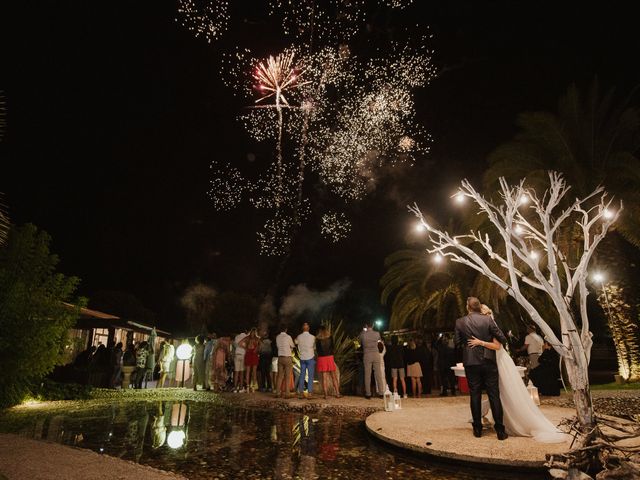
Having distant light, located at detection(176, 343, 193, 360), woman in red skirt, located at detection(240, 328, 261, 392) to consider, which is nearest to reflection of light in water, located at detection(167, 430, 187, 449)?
woman in red skirt, located at detection(240, 328, 261, 392)

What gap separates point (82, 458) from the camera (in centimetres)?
443

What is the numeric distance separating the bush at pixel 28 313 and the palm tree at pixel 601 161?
1442 cm

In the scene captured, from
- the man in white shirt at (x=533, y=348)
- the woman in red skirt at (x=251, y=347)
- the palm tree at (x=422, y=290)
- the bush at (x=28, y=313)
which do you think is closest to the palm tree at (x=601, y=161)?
the man in white shirt at (x=533, y=348)

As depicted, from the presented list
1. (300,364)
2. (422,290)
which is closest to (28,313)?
(300,364)

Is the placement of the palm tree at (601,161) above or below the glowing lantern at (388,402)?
above

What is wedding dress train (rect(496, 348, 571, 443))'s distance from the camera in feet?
17.5

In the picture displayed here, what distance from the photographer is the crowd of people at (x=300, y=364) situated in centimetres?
1051

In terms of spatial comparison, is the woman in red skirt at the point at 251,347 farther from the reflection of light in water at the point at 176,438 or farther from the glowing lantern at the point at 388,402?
the reflection of light in water at the point at 176,438

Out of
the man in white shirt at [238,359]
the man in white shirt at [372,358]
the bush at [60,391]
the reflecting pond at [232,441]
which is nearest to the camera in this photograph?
the reflecting pond at [232,441]

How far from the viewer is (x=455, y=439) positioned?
539 centimetres

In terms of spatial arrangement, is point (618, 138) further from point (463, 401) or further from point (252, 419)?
point (252, 419)

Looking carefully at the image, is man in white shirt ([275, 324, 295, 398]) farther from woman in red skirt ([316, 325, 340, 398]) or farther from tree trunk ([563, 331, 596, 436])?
tree trunk ([563, 331, 596, 436])

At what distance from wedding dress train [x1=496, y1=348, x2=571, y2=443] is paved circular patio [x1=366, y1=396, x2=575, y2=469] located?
→ 0.16 meters

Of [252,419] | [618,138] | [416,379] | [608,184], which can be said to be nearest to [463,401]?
[416,379]
